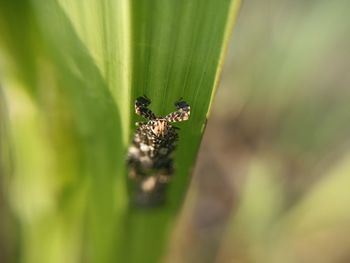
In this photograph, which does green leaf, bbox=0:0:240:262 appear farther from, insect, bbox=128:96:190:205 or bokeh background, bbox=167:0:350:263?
bokeh background, bbox=167:0:350:263

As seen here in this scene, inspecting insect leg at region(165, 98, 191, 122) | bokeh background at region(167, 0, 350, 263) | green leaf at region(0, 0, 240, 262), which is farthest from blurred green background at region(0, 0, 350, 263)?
insect leg at region(165, 98, 191, 122)

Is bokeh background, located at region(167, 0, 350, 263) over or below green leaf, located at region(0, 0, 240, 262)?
over

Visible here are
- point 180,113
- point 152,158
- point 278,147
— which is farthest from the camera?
point 278,147

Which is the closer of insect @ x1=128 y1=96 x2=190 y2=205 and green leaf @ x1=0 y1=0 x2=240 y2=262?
green leaf @ x1=0 y1=0 x2=240 y2=262

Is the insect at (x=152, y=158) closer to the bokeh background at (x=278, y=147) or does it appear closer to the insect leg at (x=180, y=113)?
the insect leg at (x=180, y=113)

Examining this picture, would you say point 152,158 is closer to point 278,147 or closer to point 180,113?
point 180,113

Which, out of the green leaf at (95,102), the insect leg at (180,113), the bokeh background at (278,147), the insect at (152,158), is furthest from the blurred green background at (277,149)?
the insect leg at (180,113)

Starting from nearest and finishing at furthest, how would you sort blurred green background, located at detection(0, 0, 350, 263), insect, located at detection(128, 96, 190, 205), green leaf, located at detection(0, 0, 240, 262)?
green leaf, located at detection(0, 0, 240, 262) → insect, located at detection(128, 96, 190, 205) → blurred green background, located at detection(0, 0, 350, 263)

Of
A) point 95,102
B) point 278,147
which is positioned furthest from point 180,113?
point 278,147

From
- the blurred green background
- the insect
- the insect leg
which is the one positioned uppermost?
the blurred green background
